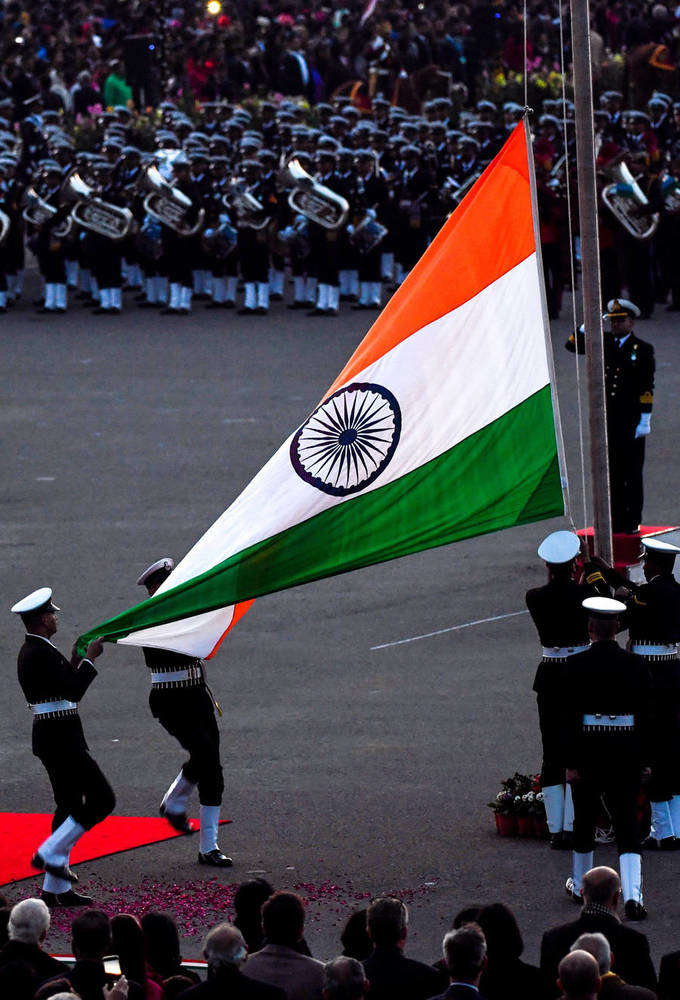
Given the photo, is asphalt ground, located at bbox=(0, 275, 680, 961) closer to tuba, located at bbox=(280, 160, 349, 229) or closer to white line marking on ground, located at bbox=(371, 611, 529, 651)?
white line marking on ground, located at bbox=(371, 611, 529, 651)

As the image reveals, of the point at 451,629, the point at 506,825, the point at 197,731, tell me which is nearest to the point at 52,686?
the point at 197,731

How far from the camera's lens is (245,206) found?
24.9 meters

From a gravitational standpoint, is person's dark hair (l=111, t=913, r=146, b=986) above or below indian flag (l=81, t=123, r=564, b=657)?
below

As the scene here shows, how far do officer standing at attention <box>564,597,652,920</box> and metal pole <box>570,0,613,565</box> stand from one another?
81cm

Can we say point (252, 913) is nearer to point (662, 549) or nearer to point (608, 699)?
point (608, 699)

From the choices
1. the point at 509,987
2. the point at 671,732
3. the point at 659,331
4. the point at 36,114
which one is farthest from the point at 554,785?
the point at 36,114

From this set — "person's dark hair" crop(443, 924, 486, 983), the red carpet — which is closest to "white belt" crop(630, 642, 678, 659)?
the red carpet

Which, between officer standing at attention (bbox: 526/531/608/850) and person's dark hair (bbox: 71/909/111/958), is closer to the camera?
person's dark hair (bbox: 71/909/111/958)

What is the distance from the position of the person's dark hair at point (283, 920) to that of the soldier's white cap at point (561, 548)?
10.7ft

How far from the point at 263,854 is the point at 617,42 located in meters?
25.9

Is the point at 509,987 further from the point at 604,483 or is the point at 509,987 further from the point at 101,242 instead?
the point at 101,242

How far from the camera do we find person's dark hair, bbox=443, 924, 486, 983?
6074mm

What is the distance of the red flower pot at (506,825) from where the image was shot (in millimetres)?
9854

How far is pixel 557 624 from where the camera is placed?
9547 millimetres
